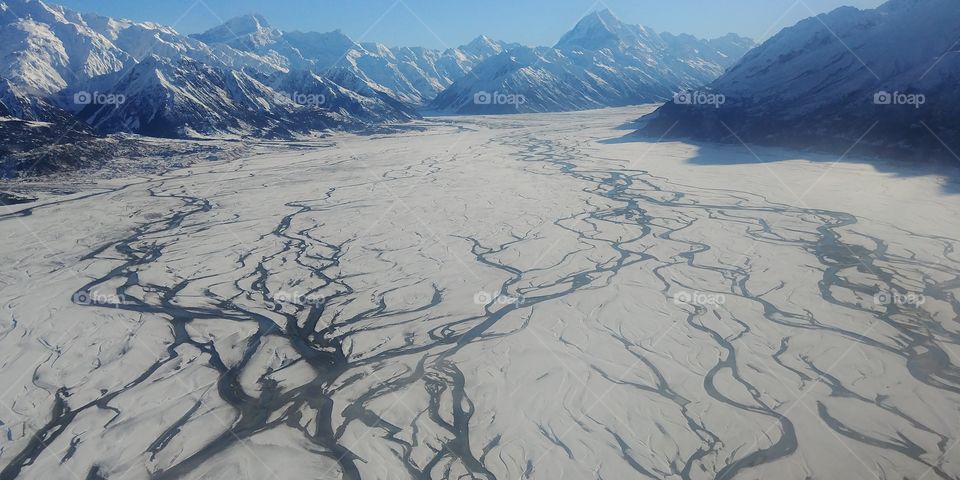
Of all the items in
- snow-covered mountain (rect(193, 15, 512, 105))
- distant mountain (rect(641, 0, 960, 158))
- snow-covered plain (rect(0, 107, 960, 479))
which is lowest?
snow-covered plain (rect(0, 107, 960, 479))

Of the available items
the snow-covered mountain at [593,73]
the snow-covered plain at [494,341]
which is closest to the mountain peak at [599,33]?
the snow-covered mountain at [593,73]

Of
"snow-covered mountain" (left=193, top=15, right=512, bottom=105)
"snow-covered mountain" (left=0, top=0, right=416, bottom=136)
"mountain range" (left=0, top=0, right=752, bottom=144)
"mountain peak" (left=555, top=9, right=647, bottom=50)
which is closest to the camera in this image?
"snow-covered mountain" (left=0, top=0, right=416, bottom=136)

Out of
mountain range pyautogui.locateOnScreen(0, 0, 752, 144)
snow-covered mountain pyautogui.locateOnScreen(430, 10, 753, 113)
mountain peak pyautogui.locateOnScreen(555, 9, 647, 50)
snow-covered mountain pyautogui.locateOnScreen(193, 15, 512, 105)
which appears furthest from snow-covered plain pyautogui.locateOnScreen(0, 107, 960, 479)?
mountain peak pyautogui.locateOnScreen(555, 9, 647, 50)

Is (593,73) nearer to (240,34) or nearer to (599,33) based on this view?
(599,33)

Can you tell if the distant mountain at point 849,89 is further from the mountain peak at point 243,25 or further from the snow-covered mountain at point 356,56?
the mountain peak at point 243,25

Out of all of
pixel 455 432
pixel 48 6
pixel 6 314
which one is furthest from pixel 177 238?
pixel 48 6

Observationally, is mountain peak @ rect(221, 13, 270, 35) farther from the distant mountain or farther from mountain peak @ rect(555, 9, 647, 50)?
the distant mountain
